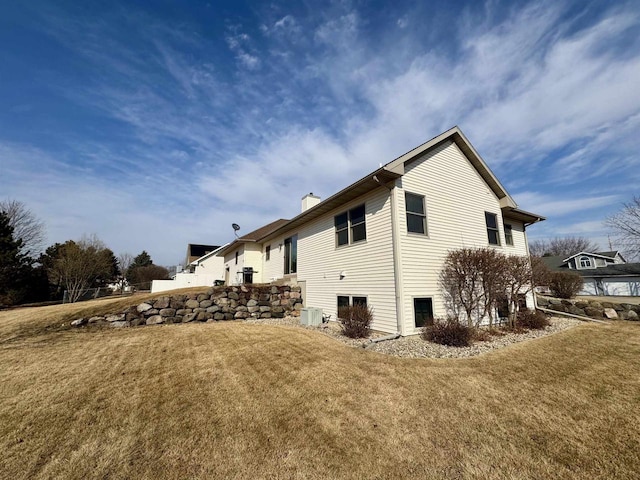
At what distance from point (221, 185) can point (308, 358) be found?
568 inches

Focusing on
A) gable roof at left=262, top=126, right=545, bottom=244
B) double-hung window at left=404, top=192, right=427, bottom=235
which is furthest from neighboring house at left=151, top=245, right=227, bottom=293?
double-hung window at left=404, top=192, right=427, bottom=235

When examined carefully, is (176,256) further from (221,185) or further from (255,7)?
(255,7)

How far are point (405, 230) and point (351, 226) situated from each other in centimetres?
241

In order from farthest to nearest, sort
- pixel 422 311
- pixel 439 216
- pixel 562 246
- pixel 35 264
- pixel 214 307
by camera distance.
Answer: pixel 562 246, pixel 35 264, pixel 214 307, pixel 439 216, pixel 422 311

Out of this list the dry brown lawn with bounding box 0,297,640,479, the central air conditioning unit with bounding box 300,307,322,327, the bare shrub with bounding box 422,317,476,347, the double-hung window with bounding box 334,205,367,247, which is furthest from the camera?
the central air conditioning unit with bounding box 300,307,322,327

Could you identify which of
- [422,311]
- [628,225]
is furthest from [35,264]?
[628,225]

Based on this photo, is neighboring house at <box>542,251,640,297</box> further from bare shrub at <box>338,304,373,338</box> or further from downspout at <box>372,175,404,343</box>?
bare shrub at <box>338,304,373,338</box>

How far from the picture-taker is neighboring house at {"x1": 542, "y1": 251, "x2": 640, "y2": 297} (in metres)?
27.0

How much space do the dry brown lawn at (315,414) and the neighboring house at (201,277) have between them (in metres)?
20.9

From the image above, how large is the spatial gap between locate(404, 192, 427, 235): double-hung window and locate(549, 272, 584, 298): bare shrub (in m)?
10.6

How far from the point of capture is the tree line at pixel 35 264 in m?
21.6

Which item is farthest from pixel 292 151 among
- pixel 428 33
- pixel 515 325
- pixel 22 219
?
pixel 22 219

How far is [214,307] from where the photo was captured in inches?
444

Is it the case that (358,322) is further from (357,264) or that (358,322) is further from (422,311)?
(357,264)
